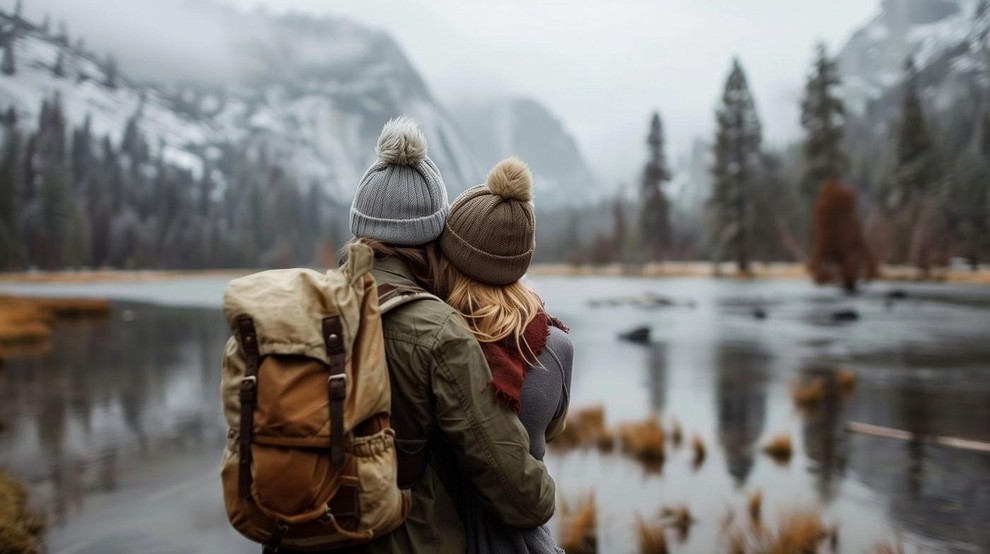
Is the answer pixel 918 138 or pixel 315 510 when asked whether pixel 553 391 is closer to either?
pixel 315 510

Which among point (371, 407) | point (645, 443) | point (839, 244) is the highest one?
point (839, 244)

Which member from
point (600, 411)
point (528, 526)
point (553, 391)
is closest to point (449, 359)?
point (553, 391)

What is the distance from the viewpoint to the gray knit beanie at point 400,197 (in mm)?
1736

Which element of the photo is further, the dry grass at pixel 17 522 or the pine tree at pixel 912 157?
the pine tree at pixel 912 157

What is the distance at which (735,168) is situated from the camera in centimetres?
5681

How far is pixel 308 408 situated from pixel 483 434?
40 centimetres

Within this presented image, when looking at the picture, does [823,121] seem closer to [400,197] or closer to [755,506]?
[755,506]

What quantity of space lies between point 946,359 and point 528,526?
19.2m

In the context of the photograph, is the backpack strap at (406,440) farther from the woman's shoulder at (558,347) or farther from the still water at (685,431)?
the still water at (685,431)

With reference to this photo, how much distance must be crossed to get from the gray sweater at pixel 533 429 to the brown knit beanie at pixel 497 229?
214 mm

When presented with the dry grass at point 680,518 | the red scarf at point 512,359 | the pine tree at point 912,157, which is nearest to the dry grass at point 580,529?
the dry grass at point 680,518

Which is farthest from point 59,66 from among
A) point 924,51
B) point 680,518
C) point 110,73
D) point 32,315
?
point 924,51

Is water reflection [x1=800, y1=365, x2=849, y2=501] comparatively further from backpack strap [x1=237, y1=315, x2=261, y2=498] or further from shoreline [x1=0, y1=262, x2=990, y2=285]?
shoreline [x1=0, y1=262, x2=990, y2=285]

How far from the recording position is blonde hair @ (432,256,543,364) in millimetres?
1679
